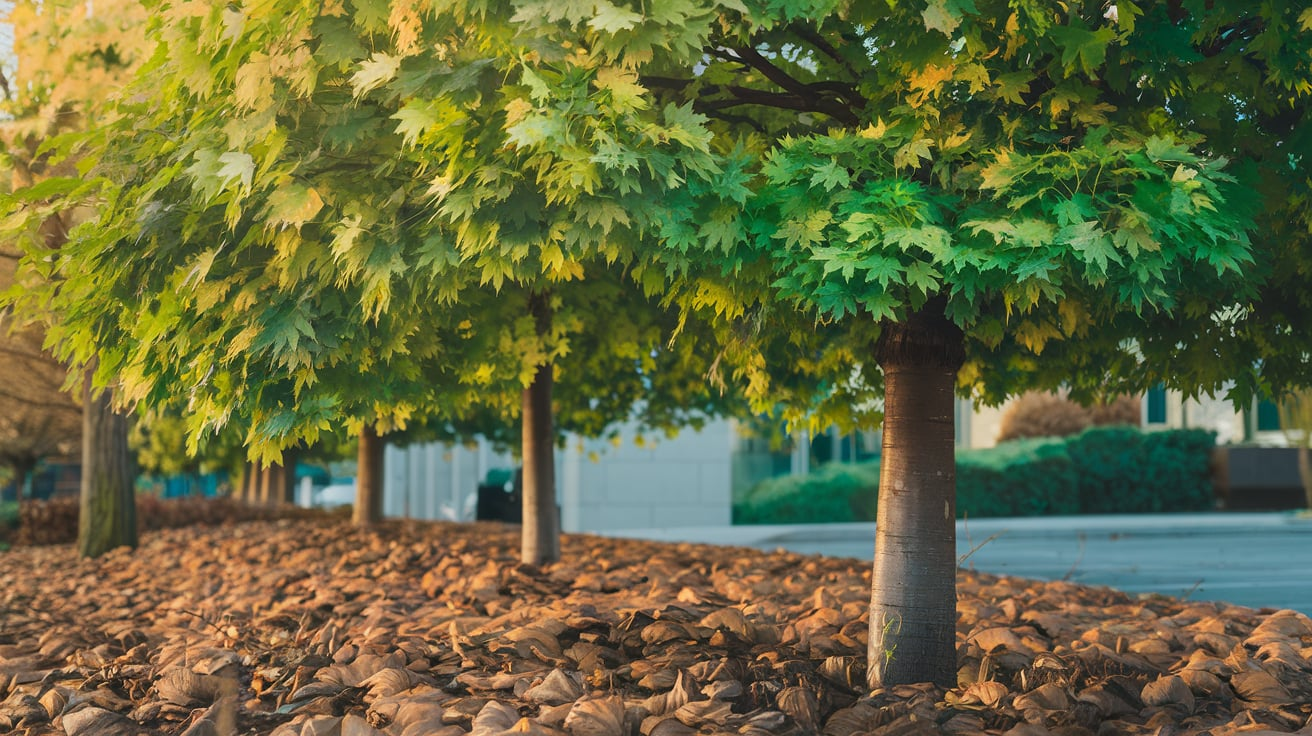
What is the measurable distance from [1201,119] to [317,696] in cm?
429

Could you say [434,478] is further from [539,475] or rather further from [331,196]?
[331,196]

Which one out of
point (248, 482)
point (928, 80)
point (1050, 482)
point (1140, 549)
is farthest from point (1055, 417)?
point (928, 80)

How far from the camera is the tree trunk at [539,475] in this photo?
32.3ft

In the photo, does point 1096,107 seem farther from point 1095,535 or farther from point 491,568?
point 1095,535

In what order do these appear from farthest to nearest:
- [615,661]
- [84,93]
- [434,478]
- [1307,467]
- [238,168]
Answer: [434,478], [1307,467], [84,93], [615,661], [238,168]

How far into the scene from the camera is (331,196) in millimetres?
4094

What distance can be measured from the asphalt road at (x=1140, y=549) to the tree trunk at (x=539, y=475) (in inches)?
148

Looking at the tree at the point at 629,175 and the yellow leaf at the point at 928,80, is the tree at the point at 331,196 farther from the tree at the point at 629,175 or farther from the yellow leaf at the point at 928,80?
the yellow leaf at the point at 928,80

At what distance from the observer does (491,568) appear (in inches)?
368

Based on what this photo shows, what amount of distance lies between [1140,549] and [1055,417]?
32.4 feet

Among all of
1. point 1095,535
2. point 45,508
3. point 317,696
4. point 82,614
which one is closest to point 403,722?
point 317,696

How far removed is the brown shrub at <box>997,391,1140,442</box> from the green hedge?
974mm

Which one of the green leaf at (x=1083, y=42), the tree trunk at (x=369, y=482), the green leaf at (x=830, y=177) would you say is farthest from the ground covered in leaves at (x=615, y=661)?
the tree trunk at (x=369, y=482)

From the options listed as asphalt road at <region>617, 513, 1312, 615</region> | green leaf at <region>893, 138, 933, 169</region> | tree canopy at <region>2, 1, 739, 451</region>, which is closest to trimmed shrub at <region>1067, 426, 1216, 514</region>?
asphalt road at <region>617, 513, 1312, 615</region>
